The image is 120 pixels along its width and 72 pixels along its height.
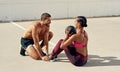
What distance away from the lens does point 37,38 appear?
283 inches

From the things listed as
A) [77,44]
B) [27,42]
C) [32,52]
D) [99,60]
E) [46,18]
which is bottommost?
[99,60]

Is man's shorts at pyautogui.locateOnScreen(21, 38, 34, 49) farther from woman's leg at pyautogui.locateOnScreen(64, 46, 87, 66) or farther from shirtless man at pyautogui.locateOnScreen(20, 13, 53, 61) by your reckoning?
woman's leg at pyautogui.locateOnScreen(64, 46, 87, 66)

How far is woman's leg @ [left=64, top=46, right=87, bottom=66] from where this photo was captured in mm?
6766

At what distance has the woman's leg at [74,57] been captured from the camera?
22.2 feet

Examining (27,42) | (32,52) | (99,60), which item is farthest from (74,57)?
(27,42)

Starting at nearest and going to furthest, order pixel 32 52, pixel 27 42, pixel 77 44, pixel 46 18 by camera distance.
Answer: pixel 77 44, pixel 46 18, pixel 32 52, pixel 27 42

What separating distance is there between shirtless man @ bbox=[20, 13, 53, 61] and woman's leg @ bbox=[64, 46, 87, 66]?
59cm

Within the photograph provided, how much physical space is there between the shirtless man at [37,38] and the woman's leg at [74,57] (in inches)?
23.0

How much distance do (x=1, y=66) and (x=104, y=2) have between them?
9.67 meters

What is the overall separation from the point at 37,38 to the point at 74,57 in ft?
2.96

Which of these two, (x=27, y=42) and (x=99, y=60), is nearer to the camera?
(x=99, y=60)

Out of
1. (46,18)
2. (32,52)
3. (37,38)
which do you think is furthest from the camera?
(32,52)

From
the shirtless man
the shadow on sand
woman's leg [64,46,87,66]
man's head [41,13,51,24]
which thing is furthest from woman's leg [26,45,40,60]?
woman's leg [64,46,87,66]

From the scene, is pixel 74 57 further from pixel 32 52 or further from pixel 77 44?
pixel 32 52
